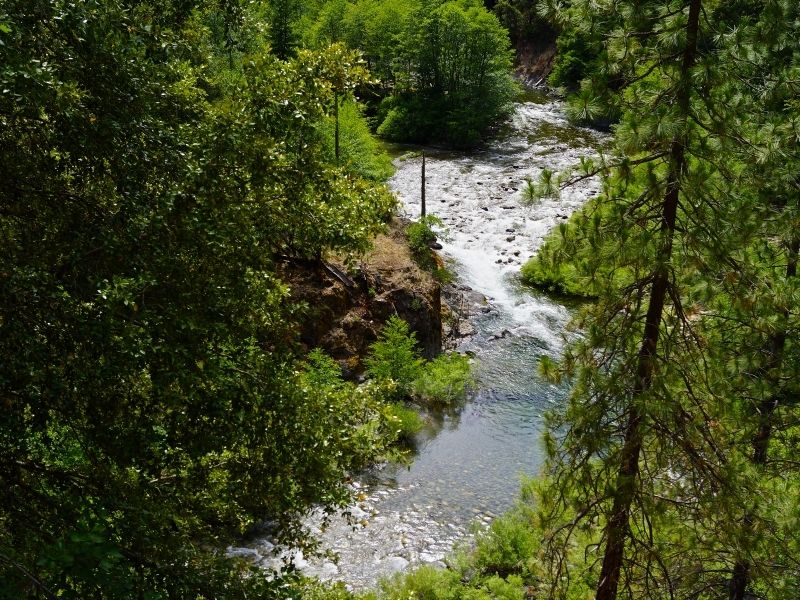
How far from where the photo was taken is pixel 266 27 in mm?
6082

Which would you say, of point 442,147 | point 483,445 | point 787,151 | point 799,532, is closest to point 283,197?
point 787,151

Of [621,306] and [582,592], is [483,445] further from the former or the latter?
[621,306]

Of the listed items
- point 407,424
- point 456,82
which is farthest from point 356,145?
point 456,82

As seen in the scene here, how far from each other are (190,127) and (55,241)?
4.13 feet

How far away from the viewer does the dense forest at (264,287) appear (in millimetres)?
4184

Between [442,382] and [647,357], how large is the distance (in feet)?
35.2

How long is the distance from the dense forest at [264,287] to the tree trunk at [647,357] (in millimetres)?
24

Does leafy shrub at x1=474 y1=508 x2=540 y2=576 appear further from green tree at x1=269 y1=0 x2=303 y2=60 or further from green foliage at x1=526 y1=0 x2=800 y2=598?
green tree at x1=269 y1=0 x2=303 y2=60

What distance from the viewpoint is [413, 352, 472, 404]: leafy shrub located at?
53.5ft

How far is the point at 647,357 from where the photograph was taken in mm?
5824

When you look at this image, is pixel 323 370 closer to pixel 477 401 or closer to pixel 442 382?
pixel 442 382

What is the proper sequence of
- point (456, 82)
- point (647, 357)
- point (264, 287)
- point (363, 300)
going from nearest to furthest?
point (264, 287)
point (647, 357)
point (363, 300)
point (456, 82)

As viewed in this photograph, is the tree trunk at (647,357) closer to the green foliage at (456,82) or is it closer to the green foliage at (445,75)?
the green foliage at (445,75)

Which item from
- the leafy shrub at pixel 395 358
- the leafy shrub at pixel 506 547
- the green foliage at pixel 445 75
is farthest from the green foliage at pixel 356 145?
the leafy shrub at pixel 506 547
